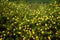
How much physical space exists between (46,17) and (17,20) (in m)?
1.06

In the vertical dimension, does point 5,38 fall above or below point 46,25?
below

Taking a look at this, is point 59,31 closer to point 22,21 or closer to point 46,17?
point 46,17

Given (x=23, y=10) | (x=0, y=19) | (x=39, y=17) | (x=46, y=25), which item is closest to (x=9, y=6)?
(x=23, y=10)

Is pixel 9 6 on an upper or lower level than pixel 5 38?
upper

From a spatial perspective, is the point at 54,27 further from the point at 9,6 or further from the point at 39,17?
the point at 9,6

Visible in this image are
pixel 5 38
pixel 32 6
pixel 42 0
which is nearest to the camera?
pixel 5 38

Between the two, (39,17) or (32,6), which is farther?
(32,6)

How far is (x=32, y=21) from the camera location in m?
6.39

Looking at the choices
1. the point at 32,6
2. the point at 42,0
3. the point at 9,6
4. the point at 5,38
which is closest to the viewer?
the point at 5,38

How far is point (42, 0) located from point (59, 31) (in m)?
3.43

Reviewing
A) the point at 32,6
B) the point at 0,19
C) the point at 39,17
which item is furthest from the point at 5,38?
the point at 32,6

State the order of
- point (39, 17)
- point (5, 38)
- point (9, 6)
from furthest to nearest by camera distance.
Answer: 1. point (9, 6)
2. point (39, 17)
3. point (5, 38)

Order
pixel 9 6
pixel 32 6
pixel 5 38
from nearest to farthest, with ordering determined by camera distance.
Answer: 1. pixel 5 38
2. pixel 9 6
3. pixel 32 6

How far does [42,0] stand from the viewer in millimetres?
9336
